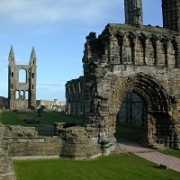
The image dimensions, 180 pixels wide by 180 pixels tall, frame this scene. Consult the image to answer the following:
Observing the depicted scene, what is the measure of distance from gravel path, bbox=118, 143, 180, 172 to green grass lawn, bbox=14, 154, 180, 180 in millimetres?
619

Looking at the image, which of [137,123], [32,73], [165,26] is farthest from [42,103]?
Result: [165,26]

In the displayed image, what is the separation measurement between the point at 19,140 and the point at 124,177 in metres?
5.05

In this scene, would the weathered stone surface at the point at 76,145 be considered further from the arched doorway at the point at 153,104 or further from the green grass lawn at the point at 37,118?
the green grass lawn at the point at 37,118

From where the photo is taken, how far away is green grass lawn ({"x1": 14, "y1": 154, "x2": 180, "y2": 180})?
11.0 m

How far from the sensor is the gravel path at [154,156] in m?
13.3

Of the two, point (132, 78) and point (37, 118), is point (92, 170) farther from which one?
point (37, 118)

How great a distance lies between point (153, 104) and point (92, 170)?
7.49m

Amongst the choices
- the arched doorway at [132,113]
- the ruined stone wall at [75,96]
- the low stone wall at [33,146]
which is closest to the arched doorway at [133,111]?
the arched doorway at [132,113]

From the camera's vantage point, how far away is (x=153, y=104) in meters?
18.1

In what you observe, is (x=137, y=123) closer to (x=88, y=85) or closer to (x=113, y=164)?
(x=88, y=85)

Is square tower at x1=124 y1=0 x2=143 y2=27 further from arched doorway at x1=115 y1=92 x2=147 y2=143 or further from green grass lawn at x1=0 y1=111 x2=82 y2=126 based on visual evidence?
green grass lawn at x1=0 y1=111 x2=82 y2=126

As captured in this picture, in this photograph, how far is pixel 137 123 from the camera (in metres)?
30.4

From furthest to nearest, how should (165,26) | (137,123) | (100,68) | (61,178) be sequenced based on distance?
(137,123) → (165,26) → (100,68) → (61,178)

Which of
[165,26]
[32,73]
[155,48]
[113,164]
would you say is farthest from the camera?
[32,73]
